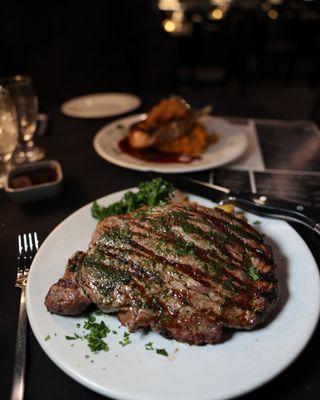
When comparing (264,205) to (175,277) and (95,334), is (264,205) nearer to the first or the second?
(175,277)

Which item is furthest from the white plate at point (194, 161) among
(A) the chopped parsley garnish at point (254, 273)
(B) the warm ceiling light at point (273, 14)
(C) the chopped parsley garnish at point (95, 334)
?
(B) the warm ceiling light at point (273, 14)

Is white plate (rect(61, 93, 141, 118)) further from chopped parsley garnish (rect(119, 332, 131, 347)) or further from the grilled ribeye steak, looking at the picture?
chopped parsley garnish (rect(119, 332, 131, 347))

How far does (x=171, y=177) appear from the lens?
2.51 meters

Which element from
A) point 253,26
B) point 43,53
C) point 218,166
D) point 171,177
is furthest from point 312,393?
point 253,26

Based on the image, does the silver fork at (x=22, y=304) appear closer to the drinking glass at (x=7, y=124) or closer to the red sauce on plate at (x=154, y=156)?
the drinking glass at (x=7, y=124)

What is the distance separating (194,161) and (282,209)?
106 centimetres

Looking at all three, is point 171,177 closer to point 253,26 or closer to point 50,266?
point 50,266

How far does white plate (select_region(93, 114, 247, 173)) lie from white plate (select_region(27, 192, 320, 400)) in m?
1.29

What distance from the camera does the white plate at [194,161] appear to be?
9.15 ft

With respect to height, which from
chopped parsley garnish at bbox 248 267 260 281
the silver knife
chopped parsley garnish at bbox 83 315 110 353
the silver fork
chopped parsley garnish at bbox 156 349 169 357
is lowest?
the silver fork

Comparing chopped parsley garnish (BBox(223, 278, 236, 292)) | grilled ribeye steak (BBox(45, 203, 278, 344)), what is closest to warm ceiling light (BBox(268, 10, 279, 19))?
grilled ribeye steak (BBox(45, 203, 278, 344))

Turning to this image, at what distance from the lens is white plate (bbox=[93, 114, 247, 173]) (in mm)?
2789

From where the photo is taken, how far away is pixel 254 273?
61.1 inches

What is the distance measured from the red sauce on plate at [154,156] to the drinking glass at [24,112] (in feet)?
2.56
